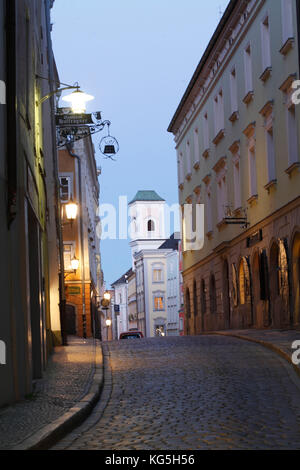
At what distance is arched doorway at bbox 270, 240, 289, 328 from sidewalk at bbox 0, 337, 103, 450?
1000 centimetres

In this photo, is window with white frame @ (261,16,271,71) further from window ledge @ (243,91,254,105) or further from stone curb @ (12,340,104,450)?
stone curb @ (12,340,104,450)

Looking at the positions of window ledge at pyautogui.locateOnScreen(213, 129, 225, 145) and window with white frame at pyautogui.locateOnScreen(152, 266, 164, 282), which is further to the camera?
window with white frame at pyautogui.locateOnScreen(152, 266, 164, 282)

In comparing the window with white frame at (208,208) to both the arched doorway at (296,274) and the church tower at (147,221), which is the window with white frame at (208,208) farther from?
the church tower at (147,221)

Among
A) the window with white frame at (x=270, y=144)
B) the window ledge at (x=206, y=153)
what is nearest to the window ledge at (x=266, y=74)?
the window with white frame at (x=270, y=144)

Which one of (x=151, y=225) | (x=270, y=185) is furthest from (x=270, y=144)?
(x=151, y=225)

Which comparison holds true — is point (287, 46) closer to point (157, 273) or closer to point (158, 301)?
point (158, 301)

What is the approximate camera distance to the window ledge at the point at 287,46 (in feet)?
81.8

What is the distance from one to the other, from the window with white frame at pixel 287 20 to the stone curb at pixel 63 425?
49.1ft

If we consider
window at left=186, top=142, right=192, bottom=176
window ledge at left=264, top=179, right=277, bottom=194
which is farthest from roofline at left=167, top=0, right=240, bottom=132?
window ledge at left=264, top=179, right=277, bottom=194

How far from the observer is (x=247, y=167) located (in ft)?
105

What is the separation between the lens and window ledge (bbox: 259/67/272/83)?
2781cm

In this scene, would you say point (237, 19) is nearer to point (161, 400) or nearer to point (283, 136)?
point (283, 136)
